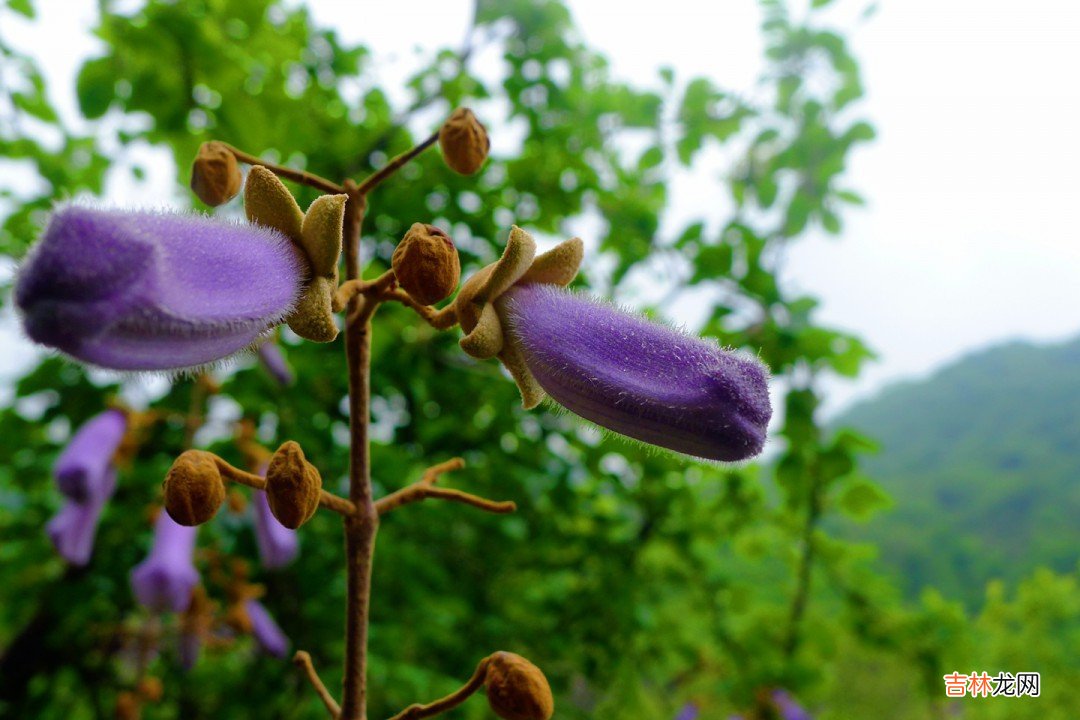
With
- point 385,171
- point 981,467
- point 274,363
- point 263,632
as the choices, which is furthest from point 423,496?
point 981,467

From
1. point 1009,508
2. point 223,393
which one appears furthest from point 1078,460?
point 223,393

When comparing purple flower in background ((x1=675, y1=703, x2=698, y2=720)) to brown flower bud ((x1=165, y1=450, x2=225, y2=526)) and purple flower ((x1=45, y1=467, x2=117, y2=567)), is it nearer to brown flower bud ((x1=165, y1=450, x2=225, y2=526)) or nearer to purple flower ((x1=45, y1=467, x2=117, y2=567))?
purple flower ((x1=45, y1=467, x2=117, y2=567))

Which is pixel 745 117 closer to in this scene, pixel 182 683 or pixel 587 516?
pixel 587 516

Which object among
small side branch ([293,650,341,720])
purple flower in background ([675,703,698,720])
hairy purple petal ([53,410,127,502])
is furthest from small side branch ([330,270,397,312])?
purple flower in background ([675,703,698,720])

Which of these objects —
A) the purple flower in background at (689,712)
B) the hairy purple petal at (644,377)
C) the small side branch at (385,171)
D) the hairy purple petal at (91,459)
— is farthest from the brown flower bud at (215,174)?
the purple flower in background at (689,712)

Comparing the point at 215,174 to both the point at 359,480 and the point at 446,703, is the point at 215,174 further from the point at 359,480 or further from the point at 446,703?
the point at 446,703

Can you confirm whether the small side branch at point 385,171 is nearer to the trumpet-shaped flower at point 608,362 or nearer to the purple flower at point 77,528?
the trumpet-shaped flower at point 608,362

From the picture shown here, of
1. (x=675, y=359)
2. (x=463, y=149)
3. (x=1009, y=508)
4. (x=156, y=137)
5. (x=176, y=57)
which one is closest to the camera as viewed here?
(x=675, y=359)
